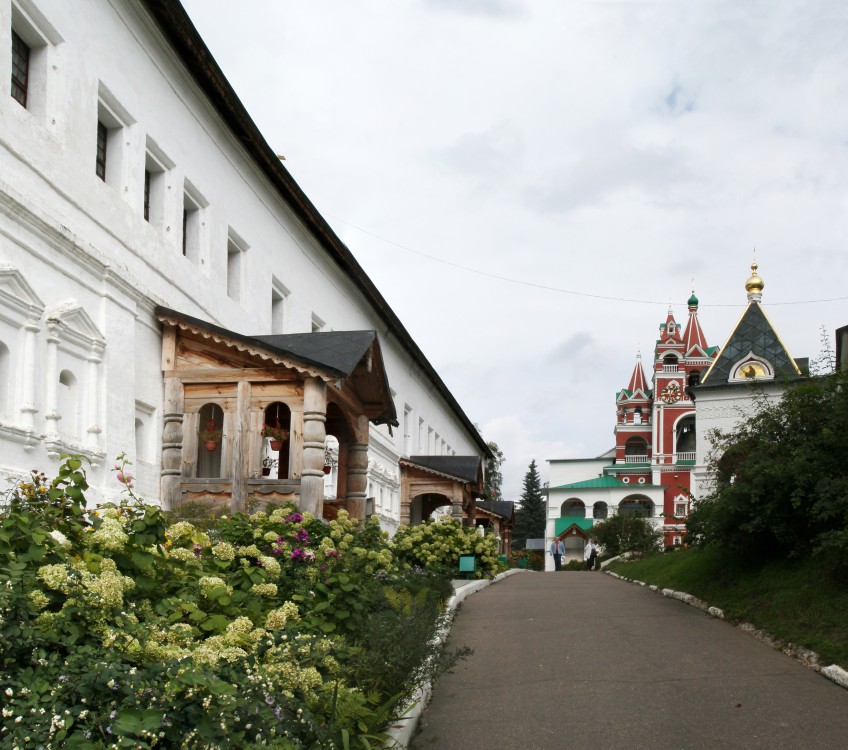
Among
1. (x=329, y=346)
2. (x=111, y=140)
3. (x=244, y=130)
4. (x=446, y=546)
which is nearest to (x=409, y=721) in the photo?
(x=329, y=346)

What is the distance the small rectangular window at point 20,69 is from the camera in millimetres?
10727

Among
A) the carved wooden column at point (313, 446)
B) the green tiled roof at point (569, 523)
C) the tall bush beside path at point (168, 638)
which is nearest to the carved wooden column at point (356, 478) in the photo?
the carved wooden column at point (313, 446)

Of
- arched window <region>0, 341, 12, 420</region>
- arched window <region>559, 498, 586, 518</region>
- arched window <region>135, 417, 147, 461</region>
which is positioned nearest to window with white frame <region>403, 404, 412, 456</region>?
arched window <region>135, 417, 147, 461</region>

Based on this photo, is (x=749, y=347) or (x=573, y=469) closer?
(x=749, y=347)

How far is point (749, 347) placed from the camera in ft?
160

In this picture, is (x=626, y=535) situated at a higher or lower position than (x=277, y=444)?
lower

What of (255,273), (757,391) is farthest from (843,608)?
(255,273)

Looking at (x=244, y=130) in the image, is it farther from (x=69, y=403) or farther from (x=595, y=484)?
(x=595, y=484)

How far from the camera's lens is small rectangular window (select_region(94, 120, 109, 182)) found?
505 inches

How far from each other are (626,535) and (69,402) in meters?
34.5

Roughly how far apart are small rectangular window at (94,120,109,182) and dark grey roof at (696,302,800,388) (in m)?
39.1

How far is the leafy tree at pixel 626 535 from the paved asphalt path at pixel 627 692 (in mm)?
25093

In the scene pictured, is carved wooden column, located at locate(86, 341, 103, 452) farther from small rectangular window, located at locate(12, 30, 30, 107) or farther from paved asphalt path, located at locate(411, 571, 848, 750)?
paved asphalt path, located at locate(411, 571, 848, 750)

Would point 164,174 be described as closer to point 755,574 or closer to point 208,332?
point 208,332
